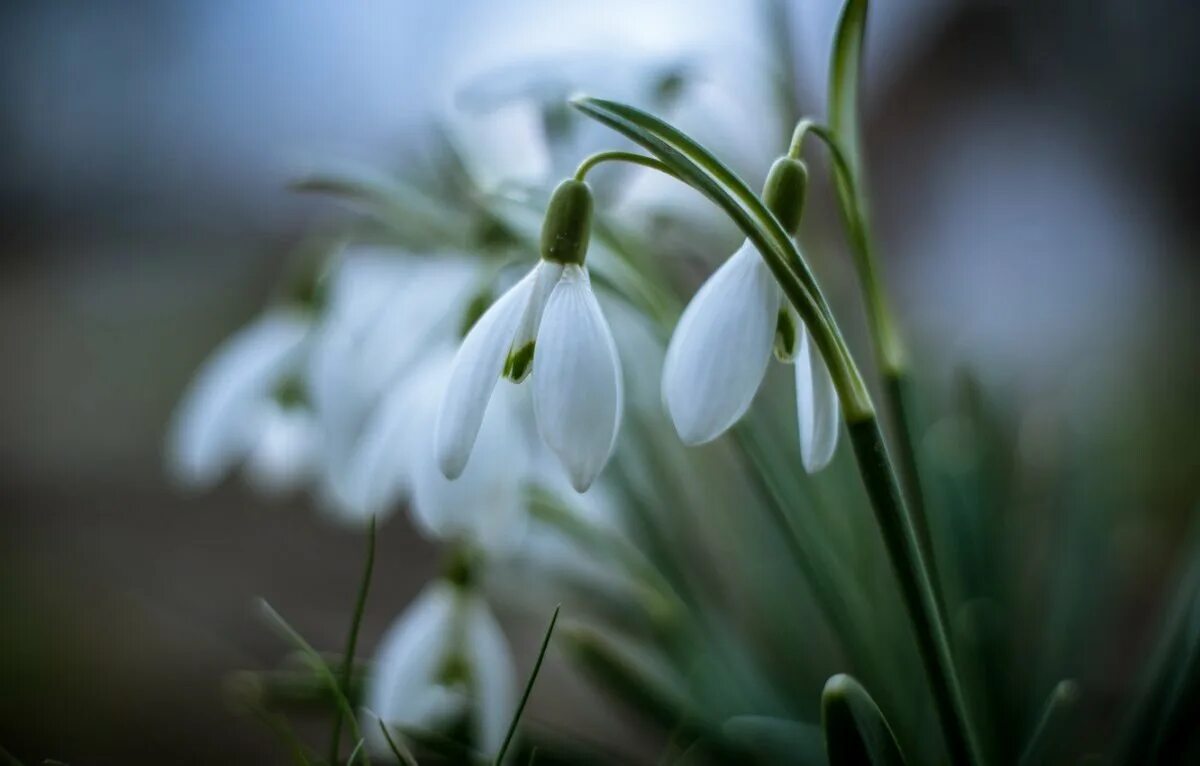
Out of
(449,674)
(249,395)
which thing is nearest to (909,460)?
(449,674)

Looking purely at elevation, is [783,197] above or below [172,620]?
above

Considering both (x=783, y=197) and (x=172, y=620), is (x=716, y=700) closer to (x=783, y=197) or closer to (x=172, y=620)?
(x=783, y=197)

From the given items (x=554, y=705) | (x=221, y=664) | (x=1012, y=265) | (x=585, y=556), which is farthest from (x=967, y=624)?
(x=1012, y=265)

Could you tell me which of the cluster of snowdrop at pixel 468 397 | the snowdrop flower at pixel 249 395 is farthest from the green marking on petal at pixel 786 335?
the snowdrop flower at pixel 249 395

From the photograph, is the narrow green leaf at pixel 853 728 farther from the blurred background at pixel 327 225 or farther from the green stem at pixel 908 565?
the blurred background at pixel 327 225

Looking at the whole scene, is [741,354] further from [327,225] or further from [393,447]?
[327,225]
